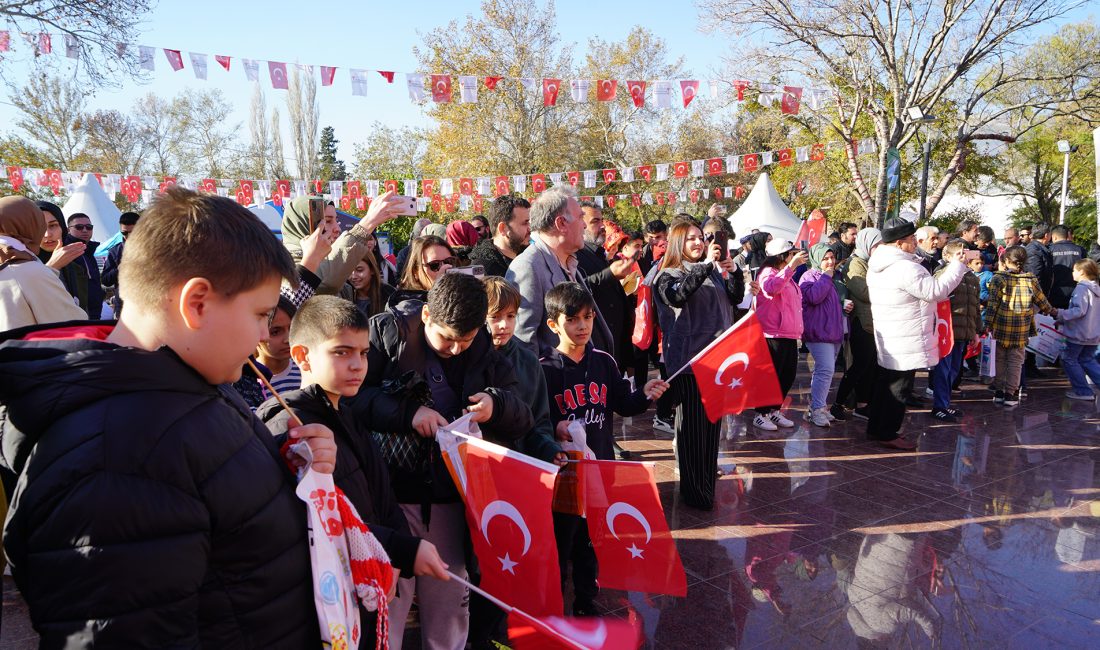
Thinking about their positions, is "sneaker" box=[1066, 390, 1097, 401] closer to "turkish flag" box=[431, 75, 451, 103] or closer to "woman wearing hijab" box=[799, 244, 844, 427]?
"woman wearing hijab" box=[799, 244, 844, 427]

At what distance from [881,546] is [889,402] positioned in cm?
241

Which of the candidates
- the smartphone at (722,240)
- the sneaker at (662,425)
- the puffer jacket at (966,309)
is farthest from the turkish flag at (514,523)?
the puffer jacket at (966,309)

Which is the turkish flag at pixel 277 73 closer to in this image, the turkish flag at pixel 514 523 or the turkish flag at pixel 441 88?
the turkish flag at pixel 441 88

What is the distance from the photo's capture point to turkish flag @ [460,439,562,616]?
8.34 ft

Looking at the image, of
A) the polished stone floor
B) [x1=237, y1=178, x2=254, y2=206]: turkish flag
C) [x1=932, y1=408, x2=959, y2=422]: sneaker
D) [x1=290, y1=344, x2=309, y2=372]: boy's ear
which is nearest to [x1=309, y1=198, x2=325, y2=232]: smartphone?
[x1=290, y1=344, x2=309, y2=372]: boy's ear

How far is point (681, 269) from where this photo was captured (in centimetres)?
526

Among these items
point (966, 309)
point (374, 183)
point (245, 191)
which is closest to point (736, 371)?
point (966, 309)

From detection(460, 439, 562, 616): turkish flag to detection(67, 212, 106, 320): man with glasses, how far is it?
5.87 metres

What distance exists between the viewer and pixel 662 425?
695 centimetres

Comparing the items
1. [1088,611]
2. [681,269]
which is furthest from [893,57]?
[1088,611]

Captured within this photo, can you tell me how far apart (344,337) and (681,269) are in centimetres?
349

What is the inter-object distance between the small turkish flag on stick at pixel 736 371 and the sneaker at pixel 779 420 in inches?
107

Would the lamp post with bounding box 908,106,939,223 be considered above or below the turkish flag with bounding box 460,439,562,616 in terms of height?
above

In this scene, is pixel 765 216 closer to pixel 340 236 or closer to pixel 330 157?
pixel 340 236
